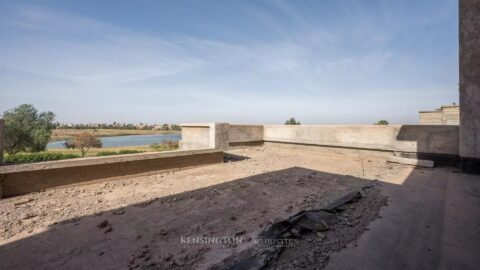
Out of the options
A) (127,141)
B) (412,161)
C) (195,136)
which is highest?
(195,136)

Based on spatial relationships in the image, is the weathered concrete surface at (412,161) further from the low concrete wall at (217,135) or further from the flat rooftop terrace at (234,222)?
the low concrete wall at (217,135)

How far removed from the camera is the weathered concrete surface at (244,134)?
9.96 m

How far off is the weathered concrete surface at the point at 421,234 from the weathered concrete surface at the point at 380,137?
2.31 meters

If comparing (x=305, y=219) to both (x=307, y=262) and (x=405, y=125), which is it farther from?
(x=405, y=125)

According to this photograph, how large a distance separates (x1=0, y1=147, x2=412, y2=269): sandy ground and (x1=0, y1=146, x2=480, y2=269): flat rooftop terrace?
13mm

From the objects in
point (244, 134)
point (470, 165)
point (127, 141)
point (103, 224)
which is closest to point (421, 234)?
point (103, 224)

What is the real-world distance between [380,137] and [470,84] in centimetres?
244

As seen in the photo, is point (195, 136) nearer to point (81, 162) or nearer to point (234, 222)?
point (81, 162)

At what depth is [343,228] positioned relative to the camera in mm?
2635

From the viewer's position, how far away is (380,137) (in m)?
7.16

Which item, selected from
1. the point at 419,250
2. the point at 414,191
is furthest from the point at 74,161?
the point at 414,191

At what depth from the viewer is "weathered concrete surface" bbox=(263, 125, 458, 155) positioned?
591 centimetres

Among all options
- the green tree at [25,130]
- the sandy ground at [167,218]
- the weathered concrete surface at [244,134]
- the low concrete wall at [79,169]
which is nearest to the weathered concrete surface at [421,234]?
the sandy ground at [167,218]

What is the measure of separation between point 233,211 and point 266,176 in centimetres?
212
